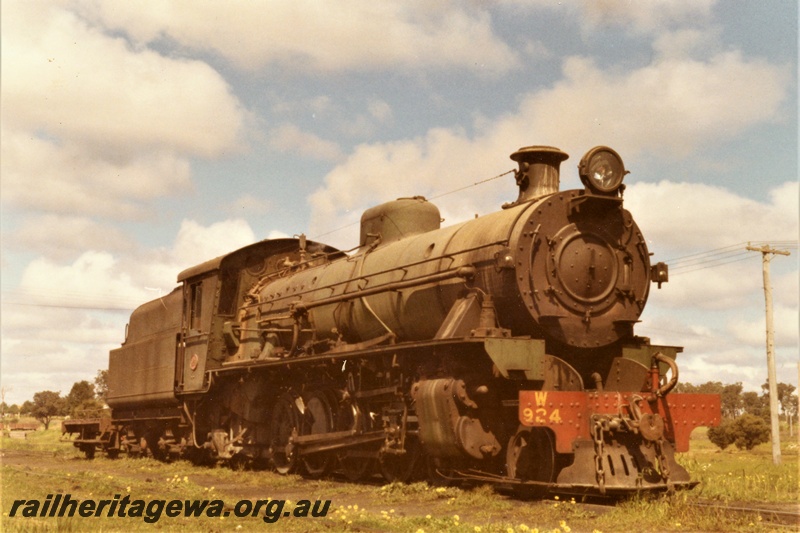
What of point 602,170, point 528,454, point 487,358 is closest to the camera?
point 528,454

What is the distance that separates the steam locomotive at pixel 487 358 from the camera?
31.4 ft

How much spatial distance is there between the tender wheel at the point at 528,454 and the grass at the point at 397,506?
0.42 metres

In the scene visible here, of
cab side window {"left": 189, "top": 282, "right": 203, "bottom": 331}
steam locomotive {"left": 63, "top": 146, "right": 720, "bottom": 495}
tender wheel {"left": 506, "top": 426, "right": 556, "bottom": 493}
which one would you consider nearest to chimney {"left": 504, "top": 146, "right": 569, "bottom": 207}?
steam locomotive {"left": 63, "top": 146, "right": 720, "bottom": 495}

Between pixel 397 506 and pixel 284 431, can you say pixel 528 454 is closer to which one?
pixel 397 506

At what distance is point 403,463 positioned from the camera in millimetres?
12180

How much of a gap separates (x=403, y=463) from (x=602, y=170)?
5111 mm

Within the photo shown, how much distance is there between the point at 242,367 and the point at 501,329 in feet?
22.5

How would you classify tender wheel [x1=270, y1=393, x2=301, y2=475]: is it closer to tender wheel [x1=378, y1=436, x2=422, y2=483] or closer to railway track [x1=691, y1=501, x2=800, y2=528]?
tender wheel [x1=378, y1=436, x2=422, y2=483]

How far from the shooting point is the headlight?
34.8 ft

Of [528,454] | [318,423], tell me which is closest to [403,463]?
[318,423]

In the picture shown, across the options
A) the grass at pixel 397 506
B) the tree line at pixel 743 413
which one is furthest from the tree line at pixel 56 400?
the grass at pixel 397 506

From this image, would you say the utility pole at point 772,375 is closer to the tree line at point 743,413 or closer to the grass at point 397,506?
the tree line at point 743,413

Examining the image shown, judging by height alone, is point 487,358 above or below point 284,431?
above

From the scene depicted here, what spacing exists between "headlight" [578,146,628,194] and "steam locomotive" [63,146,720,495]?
23 millimetres
